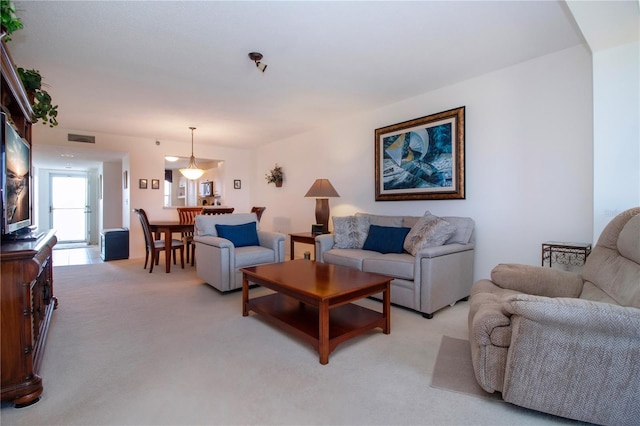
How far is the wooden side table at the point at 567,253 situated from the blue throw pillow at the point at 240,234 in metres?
3.14

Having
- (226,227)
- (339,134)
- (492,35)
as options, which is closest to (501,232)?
(492,35)

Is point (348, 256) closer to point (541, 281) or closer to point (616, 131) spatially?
point (541, 281)

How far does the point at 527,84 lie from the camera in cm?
298

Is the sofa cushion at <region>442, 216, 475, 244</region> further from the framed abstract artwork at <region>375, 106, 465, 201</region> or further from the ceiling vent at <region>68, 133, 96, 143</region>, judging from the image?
the ceiling vent at <region>68, 133, 96, 143</region>

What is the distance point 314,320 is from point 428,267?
109 cm

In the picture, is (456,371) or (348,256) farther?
(348,256)

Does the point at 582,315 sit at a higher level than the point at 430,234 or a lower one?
lower

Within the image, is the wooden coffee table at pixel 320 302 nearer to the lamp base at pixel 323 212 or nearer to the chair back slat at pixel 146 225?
the lamp base at pixel 323 212

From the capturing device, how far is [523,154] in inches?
119

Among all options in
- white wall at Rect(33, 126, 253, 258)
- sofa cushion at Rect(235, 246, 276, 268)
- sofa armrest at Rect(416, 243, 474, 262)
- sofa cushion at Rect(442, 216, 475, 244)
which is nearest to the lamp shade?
sofa cushion at Rect(235, 246, 276, 268)

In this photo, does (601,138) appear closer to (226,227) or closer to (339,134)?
(339,134)

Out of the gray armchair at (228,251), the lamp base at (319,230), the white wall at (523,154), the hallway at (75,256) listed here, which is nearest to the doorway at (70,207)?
the hallway at (75,256)

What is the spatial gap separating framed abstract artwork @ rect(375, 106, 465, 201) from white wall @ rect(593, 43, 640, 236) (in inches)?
47.0

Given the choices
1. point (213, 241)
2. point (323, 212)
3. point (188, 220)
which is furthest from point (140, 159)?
point (323, 212)
